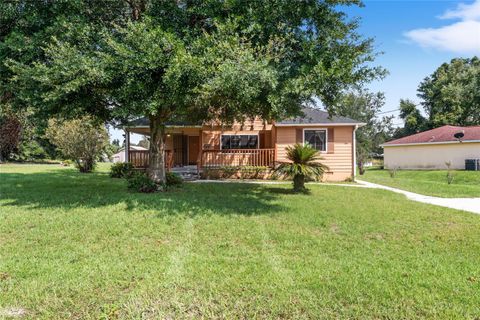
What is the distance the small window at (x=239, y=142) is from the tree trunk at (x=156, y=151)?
6.97 m

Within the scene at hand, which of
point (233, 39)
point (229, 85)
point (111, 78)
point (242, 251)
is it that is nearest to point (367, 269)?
point (242, 251)

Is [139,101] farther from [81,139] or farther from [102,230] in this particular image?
[81,139]

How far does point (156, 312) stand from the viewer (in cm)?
330

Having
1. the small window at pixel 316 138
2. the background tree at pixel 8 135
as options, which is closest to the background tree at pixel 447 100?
the small window at pixel 316 138

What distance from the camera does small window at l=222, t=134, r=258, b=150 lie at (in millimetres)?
17906

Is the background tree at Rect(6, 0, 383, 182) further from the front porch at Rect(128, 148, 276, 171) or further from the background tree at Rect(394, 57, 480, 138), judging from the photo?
the background tree at Rect(394, 57, 480, 138)

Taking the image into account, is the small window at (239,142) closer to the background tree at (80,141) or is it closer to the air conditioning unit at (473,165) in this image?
the background tree at (80,141)

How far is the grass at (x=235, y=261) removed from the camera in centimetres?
338

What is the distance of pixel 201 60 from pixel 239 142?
36.1 ft

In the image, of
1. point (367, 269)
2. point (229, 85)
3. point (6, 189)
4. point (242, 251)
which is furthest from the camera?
point (6, 189)

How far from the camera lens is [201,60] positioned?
724 cm

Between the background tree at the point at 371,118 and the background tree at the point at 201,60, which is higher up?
the background tree at the point at 371,118

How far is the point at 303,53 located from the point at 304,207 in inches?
156

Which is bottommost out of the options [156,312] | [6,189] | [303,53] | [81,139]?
[156,312]
